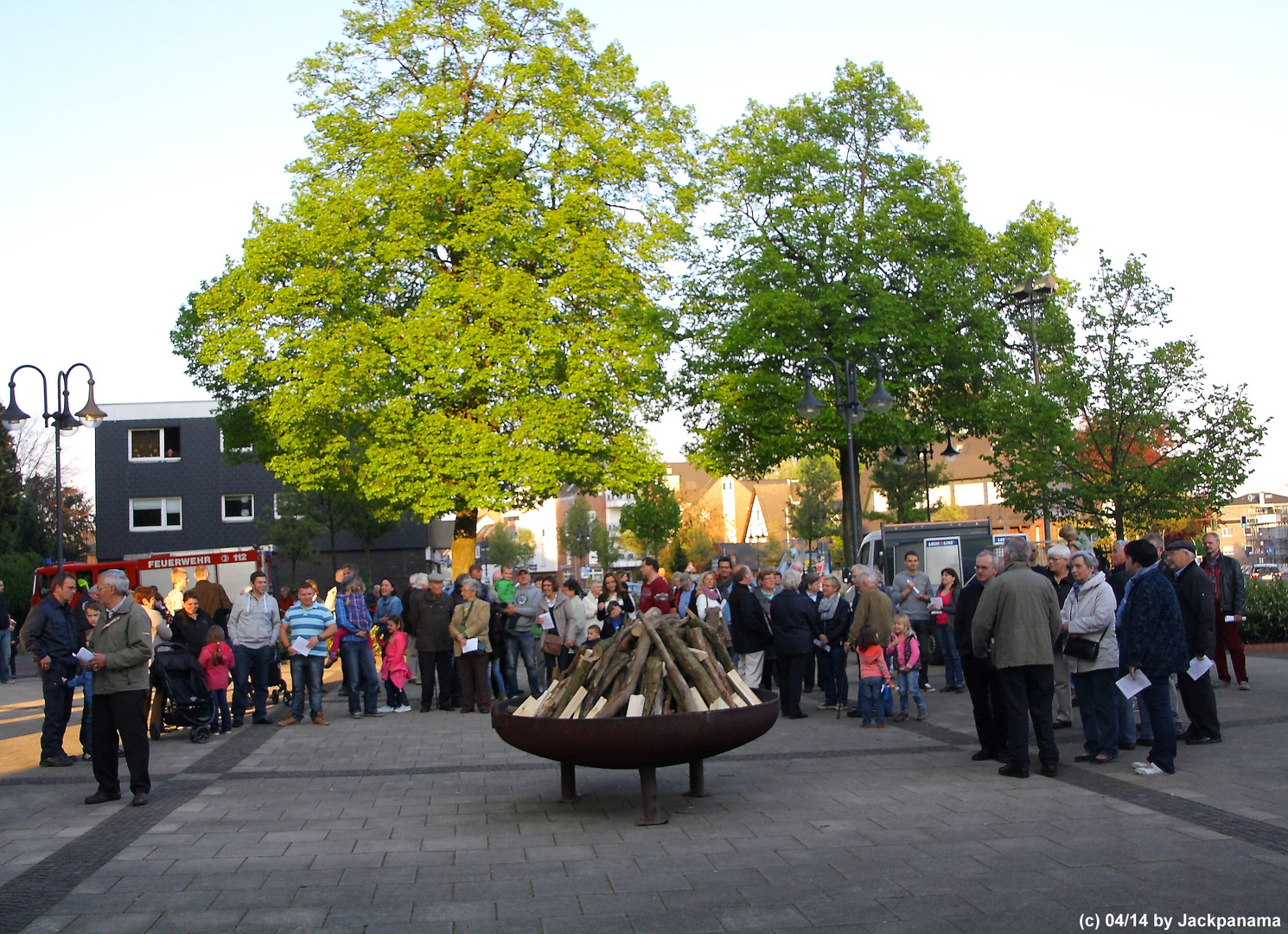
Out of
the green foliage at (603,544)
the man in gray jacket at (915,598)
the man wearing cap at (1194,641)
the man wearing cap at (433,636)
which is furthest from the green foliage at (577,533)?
the man wearing cap at (1194,641)

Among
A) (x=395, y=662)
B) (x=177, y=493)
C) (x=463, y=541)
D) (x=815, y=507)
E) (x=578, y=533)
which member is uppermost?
(x=177, y=493)

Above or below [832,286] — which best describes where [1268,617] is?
below

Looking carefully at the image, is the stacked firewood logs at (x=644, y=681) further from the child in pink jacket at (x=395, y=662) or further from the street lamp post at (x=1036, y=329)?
the street lamp post at (x=1036, y=329)

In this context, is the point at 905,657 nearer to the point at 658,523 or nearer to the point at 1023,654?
the point at 1023,654

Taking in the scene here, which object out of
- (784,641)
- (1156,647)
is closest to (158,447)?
(784,641)

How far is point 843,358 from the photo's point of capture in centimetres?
2877

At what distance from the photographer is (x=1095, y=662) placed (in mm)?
9844

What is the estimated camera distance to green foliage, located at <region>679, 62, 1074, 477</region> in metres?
28.6

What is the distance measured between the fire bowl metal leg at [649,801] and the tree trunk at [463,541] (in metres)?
19.6

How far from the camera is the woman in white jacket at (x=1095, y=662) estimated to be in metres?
9.76

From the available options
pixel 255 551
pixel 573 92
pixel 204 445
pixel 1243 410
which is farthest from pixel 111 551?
pixel 1243 410

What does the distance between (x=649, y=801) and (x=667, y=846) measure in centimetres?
72

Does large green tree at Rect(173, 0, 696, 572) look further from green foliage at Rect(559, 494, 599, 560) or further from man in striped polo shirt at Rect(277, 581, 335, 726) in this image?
green foliage at Rect(559, 494, 599, 560)

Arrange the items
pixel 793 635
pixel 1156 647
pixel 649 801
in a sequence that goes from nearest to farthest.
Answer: pixel 649 801 → pixel 1156 647 → pixel 793 635
